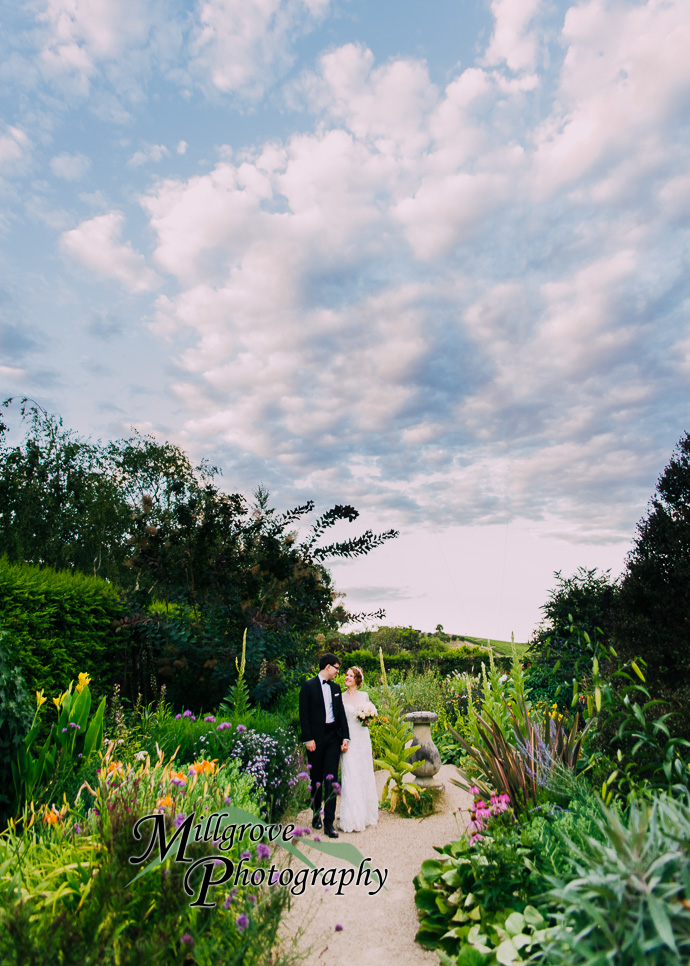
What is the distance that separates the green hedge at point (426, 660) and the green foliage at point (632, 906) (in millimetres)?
13290

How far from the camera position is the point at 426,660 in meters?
15.9

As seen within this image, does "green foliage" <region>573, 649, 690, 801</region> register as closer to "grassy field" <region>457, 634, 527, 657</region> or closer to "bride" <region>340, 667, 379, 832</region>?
"bride" <region>340, 667, 379, 832</region>

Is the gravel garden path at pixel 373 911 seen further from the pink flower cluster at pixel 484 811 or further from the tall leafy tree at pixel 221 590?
the tall leafy tree at pixel 221 590

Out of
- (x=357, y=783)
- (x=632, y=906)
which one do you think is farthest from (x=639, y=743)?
(x=357, y=783)

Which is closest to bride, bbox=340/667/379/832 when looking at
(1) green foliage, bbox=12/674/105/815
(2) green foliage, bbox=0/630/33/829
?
(1) green foliage, bbox=12/674/105/815

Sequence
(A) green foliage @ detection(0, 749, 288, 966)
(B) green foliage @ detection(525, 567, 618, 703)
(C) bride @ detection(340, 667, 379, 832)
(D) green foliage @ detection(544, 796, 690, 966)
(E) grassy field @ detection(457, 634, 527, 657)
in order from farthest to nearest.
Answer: (E) grassy field @ detection(457, 634, 527, 657) → (B) green foliage @ detection(525, 567, 618, 703) → (C) bride @ detection(340, 667, 379, 832) → (A) green foliage @ detection(0, 749, 288, 966) → (D) green foliage @ detection(544, 796, 690, 966)

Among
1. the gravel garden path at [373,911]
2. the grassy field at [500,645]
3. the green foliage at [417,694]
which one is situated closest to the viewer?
the gravel garden path at [373,911]

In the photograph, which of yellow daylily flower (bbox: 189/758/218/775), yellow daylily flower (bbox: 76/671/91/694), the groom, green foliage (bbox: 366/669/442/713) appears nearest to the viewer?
yellow daylily flower (bbox: 189/758/218/775)

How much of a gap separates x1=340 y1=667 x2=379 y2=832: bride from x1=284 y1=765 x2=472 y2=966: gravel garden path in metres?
0.13

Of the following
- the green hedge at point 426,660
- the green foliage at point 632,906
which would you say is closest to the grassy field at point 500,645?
the green hedge at point 426,660

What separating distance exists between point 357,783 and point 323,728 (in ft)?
2.13

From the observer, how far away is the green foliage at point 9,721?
3998 mm

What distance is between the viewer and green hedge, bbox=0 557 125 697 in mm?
6160

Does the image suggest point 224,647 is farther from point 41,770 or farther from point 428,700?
point 428,700
